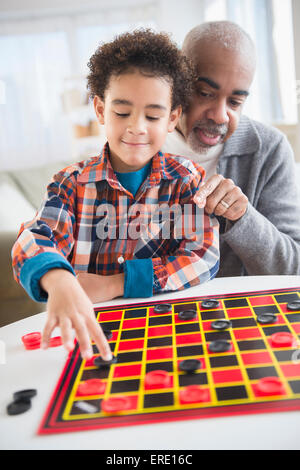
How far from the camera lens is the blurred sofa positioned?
2010mm

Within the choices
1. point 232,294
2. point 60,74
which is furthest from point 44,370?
point 60,74

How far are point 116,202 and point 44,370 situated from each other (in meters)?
0.57

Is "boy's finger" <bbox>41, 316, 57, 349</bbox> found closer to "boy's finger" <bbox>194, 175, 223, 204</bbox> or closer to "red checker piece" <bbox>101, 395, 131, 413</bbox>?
"red checker piece" <bbox>101, 395, 131, 413</bbox>

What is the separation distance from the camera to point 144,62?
44.2 inches

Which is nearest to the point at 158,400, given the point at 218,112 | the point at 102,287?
the point at 102,287

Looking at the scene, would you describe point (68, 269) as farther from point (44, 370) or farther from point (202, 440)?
point (202, 440)

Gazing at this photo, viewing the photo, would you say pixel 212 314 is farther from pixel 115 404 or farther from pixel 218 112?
pixel 218 112

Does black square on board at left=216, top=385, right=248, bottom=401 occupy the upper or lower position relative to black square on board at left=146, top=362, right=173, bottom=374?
lower

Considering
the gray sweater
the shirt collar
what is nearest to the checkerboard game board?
the shirt collar

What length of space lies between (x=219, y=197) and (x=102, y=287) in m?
0.39

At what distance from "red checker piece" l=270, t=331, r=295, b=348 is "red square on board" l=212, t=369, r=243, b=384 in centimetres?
10

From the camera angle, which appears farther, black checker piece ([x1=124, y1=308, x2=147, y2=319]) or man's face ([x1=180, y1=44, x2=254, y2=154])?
man's face ([x1=180, y1=44, x2=254, y2=154])

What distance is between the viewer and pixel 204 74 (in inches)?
52.7
